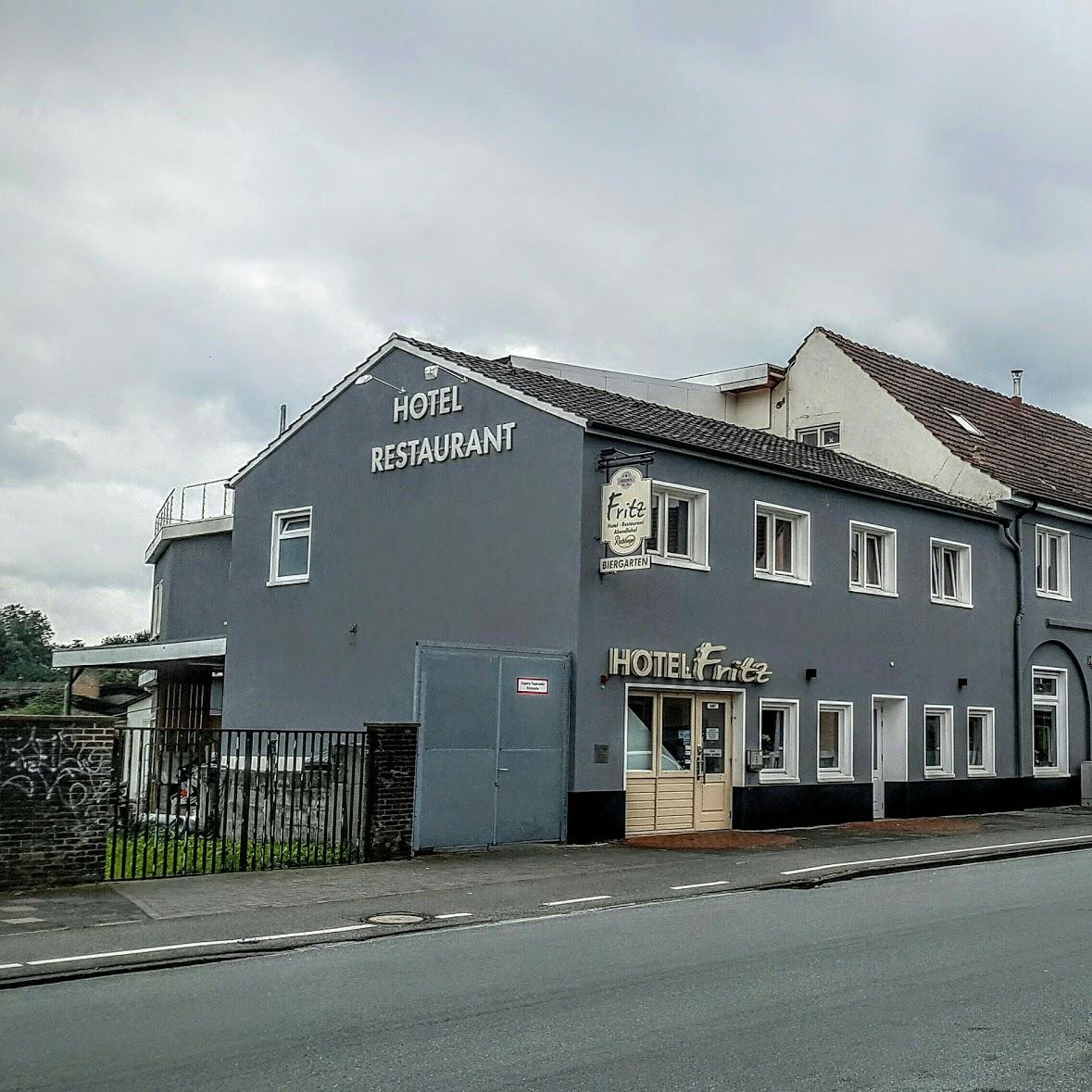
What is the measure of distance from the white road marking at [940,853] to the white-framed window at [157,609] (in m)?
21.0

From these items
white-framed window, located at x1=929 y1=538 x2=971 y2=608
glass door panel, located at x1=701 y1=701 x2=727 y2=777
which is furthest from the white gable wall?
glass door panel, located at x1=701 y1=701 x2=727 y2=777

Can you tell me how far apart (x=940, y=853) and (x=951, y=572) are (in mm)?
9580

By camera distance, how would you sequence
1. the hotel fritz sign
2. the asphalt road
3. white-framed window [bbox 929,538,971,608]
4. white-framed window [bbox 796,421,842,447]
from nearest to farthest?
the asphalt road → the hotel fritz sign → white-framed window [bbox 929,538,971,608] → white-framed window [bbox 796,421,842,447]

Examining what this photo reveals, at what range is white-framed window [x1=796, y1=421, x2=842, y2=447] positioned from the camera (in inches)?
1235

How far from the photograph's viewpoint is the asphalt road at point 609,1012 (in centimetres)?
696

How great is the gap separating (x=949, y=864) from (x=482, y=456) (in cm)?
902

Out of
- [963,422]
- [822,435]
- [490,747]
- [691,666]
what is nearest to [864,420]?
[822,435]

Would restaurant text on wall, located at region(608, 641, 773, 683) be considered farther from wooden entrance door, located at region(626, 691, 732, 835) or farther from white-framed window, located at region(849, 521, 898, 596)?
white-framed window, located at region(849, 521, 898, 596)

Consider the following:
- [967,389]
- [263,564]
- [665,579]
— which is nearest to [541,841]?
[665,579]

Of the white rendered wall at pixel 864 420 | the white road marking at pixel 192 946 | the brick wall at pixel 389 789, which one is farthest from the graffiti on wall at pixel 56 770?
the white rendered wall at pixel 864 420

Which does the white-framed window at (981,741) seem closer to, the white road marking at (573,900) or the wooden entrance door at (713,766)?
the wooden entrance door at (713,766)

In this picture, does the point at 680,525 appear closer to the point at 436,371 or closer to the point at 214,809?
the point at 436,371

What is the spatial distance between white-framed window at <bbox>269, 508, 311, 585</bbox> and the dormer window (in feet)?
48.1

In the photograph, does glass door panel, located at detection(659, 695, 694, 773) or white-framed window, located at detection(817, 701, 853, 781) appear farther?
white-framed window, located at detection(817, 701, 853, 781)
